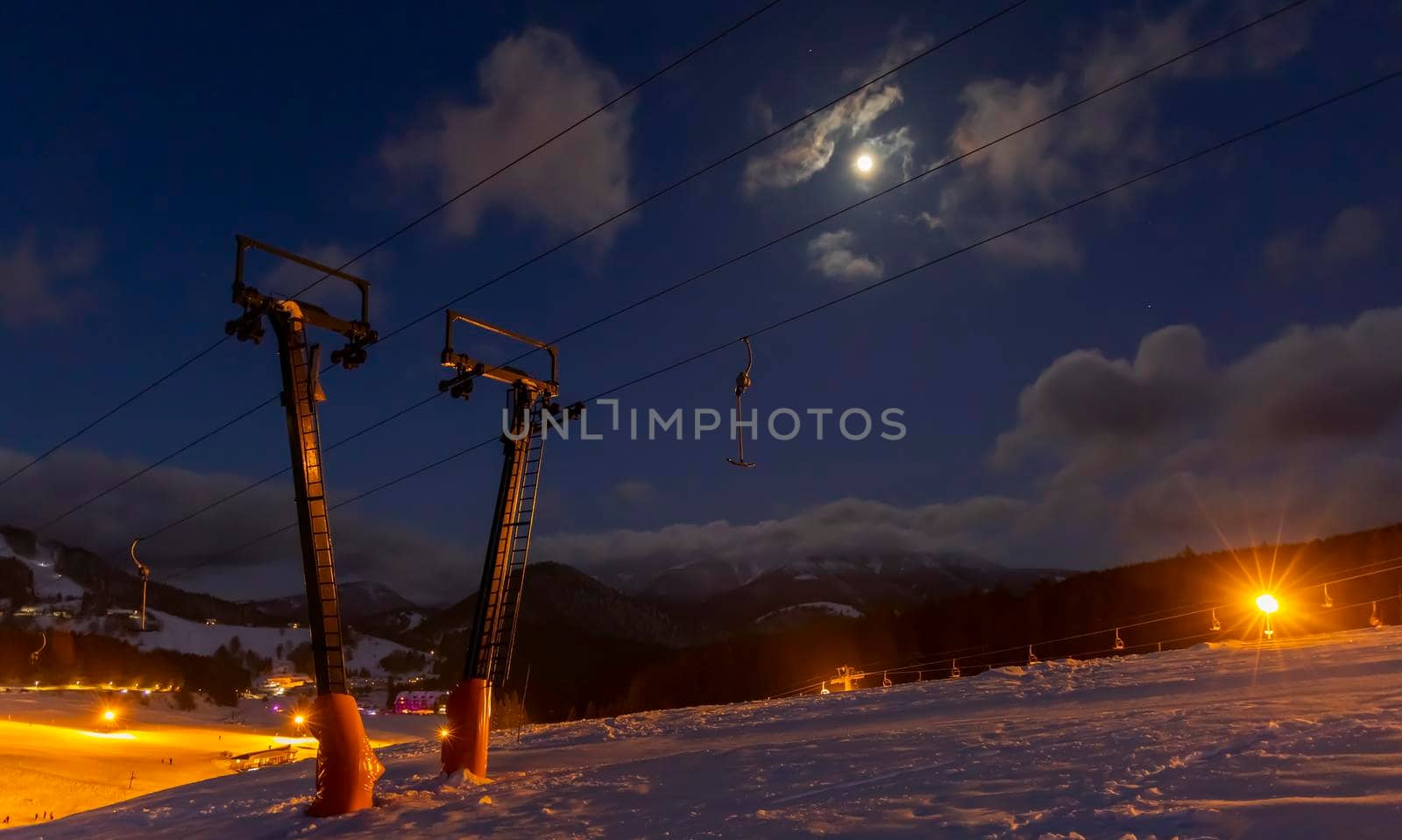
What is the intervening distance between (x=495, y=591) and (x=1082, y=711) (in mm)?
11698

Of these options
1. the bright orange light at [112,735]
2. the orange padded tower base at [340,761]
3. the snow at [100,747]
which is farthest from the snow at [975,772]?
the bright orange light at [112,735]

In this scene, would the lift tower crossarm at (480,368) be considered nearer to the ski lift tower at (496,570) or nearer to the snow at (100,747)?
the ski lift tower at (496,570)

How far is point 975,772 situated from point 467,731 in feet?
34.0

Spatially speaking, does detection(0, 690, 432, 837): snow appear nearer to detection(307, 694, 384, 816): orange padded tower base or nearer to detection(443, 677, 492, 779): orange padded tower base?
detection(307, 694, 384, 816): orange padded tower base

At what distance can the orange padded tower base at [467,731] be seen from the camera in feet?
56.5

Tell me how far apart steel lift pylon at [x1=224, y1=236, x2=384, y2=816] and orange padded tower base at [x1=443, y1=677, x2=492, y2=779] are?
1.66 meters

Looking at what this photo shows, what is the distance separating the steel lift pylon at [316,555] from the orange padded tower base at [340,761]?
0.01 m

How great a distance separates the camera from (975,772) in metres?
11.0

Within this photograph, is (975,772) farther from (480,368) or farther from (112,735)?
(112,735)

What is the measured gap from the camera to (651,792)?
44.3 ft

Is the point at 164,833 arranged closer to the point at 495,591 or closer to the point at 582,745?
the point at 495,591

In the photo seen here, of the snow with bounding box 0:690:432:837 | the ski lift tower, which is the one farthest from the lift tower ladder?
the snow with bounding box 0:690:432:837

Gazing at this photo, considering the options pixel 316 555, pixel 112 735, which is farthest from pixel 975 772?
pixel 112 735

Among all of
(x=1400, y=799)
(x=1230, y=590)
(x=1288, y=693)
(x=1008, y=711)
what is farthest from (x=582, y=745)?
(x=1230, y=590)
